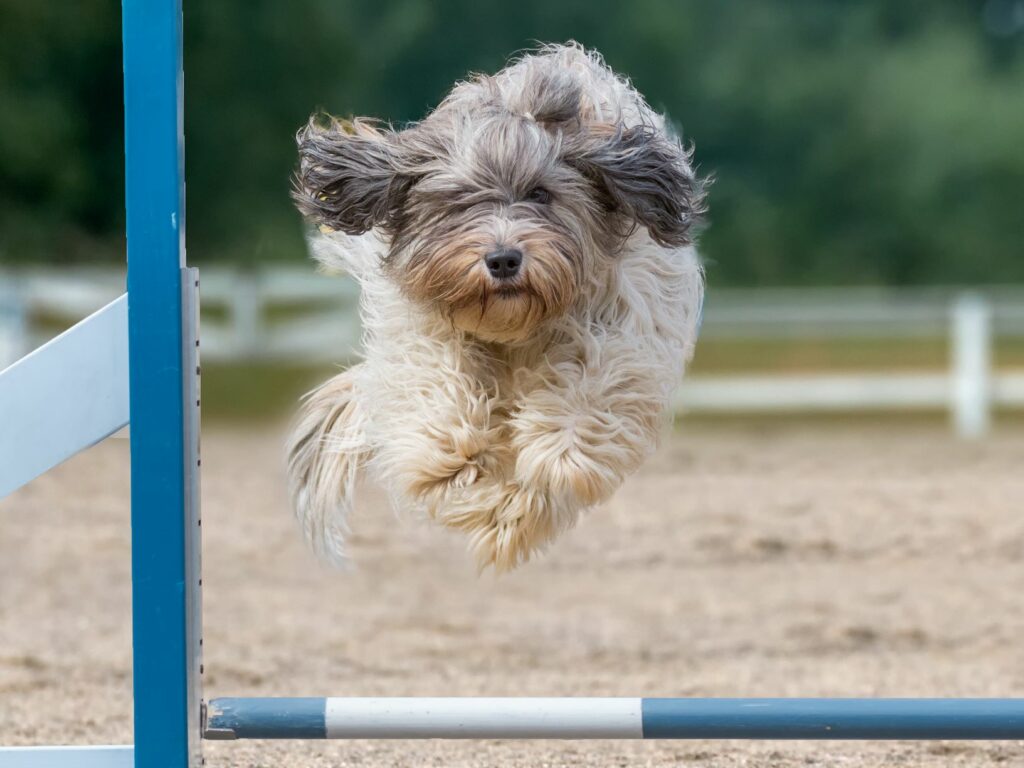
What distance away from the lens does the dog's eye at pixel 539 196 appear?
318 centimetres

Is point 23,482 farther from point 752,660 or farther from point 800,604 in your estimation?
point 800,604

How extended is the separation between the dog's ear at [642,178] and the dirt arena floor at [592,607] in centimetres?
132

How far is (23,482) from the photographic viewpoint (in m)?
2.71

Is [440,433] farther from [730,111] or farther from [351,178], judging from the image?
[730,111]

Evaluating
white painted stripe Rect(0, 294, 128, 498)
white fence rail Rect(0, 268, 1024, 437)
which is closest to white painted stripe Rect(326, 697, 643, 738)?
white painted stripe Rect(0, 294, 128, 498)

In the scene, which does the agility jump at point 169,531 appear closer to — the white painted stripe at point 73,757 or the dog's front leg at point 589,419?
the white painted stripe at point 73,757

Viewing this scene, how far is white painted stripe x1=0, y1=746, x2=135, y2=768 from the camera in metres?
2.70

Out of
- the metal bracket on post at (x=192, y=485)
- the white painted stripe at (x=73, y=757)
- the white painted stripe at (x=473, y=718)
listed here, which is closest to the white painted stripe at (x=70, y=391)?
the metal bracket on post at (x=192, y=485)

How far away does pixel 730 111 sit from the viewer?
2053 cm

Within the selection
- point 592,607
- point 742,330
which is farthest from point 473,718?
point 742,330

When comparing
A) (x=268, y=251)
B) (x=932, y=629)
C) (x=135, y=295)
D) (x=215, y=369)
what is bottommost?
(x=932, y=629)

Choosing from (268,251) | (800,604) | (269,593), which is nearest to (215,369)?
(268,251)

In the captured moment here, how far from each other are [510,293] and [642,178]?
16.8 inches

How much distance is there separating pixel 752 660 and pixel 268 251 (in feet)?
40.4
